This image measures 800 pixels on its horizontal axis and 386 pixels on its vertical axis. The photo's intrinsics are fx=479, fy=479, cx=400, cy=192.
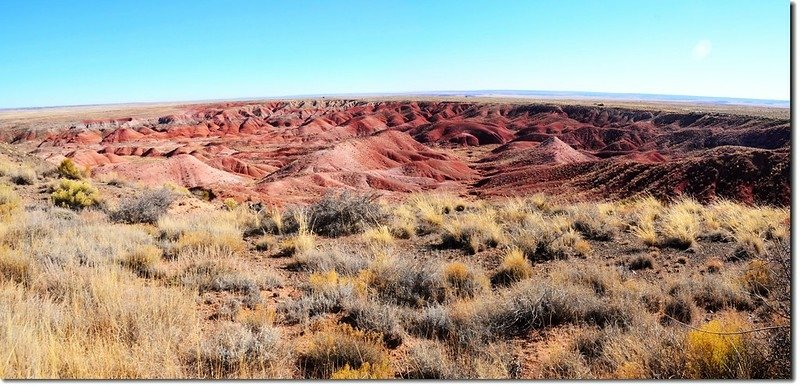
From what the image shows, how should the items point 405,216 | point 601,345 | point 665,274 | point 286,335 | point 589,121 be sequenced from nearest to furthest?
point 601,345, point 286,335, point 665,274, point 405,216, point 589,121

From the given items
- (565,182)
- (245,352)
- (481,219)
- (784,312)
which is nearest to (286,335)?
(245,352)

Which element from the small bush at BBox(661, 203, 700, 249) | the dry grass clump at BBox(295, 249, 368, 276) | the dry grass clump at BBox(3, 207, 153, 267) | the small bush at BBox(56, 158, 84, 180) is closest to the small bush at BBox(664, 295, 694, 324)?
the small bush at BBox(661, 203, 700, 249)

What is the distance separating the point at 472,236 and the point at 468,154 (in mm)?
42026

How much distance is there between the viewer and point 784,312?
349 cm

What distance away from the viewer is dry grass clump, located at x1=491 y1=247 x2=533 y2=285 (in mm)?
6238

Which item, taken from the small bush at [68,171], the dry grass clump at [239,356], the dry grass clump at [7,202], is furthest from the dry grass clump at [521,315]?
the small bush at [68,171]

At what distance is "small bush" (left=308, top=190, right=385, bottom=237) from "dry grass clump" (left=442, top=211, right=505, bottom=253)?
5.60 ft

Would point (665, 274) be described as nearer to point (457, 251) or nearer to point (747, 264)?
point (747, 264)

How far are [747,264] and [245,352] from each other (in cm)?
643

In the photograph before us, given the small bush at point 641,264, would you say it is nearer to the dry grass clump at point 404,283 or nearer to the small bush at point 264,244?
the dry grass clump at point 404,283

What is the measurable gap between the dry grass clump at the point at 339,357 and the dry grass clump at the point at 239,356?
8.3 inches

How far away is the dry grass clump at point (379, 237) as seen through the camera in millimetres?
8180

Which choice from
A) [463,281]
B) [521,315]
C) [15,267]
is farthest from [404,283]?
[15,267]

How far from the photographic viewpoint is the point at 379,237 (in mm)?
8328
